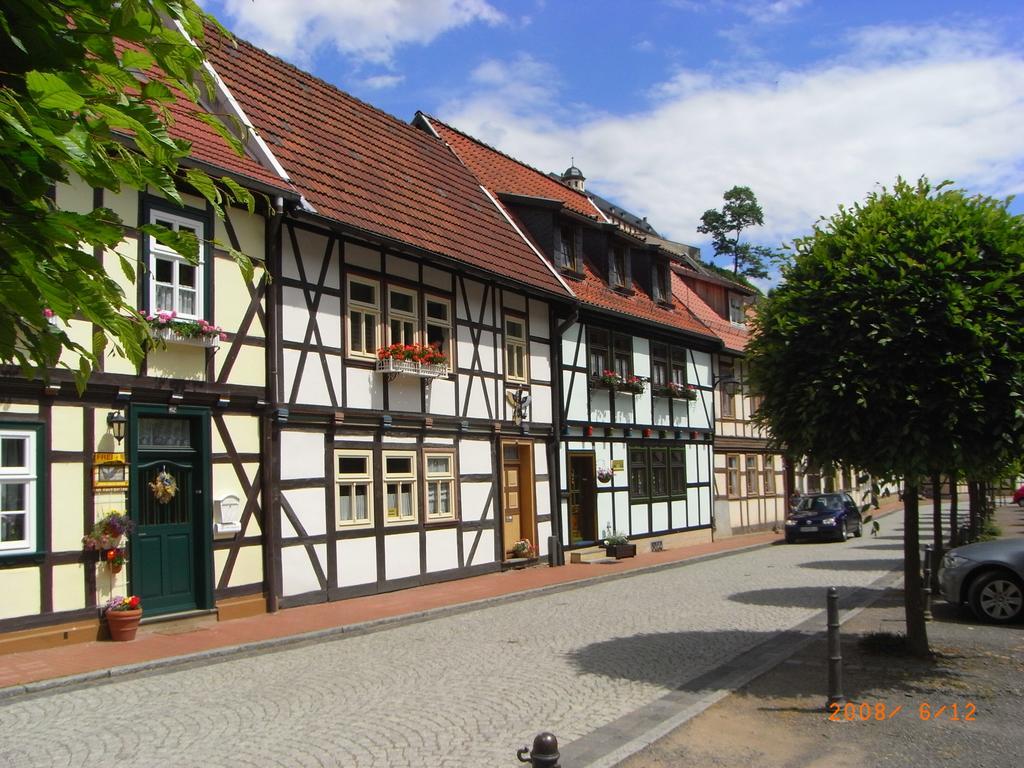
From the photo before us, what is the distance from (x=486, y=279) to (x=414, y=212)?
75.1 inches

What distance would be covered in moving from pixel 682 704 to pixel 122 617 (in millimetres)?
6916

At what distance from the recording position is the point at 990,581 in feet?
38.2

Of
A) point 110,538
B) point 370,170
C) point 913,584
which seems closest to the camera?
point 913,584

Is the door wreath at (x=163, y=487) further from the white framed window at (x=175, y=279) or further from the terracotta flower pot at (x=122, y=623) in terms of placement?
the white framed window at (x=175, y=279)

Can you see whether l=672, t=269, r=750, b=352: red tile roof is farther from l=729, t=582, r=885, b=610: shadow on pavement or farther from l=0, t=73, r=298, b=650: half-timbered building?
l=0, t=73, r=298, b=650: half-timbered building

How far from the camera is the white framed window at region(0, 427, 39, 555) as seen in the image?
10562mm

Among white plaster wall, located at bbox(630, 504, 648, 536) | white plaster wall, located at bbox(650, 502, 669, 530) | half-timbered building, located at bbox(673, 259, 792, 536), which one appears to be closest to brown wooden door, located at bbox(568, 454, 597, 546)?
white plaster wall, located at bbox(630, 504, 648, 536)

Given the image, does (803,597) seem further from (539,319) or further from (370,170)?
(370,170)

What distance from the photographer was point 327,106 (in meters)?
19.2

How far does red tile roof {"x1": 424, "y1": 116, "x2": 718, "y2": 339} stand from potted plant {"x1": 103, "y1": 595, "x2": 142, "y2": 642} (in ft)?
41.7

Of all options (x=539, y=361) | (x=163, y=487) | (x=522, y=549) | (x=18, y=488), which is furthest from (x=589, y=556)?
(x=18, y=488)

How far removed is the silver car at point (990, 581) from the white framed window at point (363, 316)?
938cm

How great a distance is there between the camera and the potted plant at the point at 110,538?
11.2m
